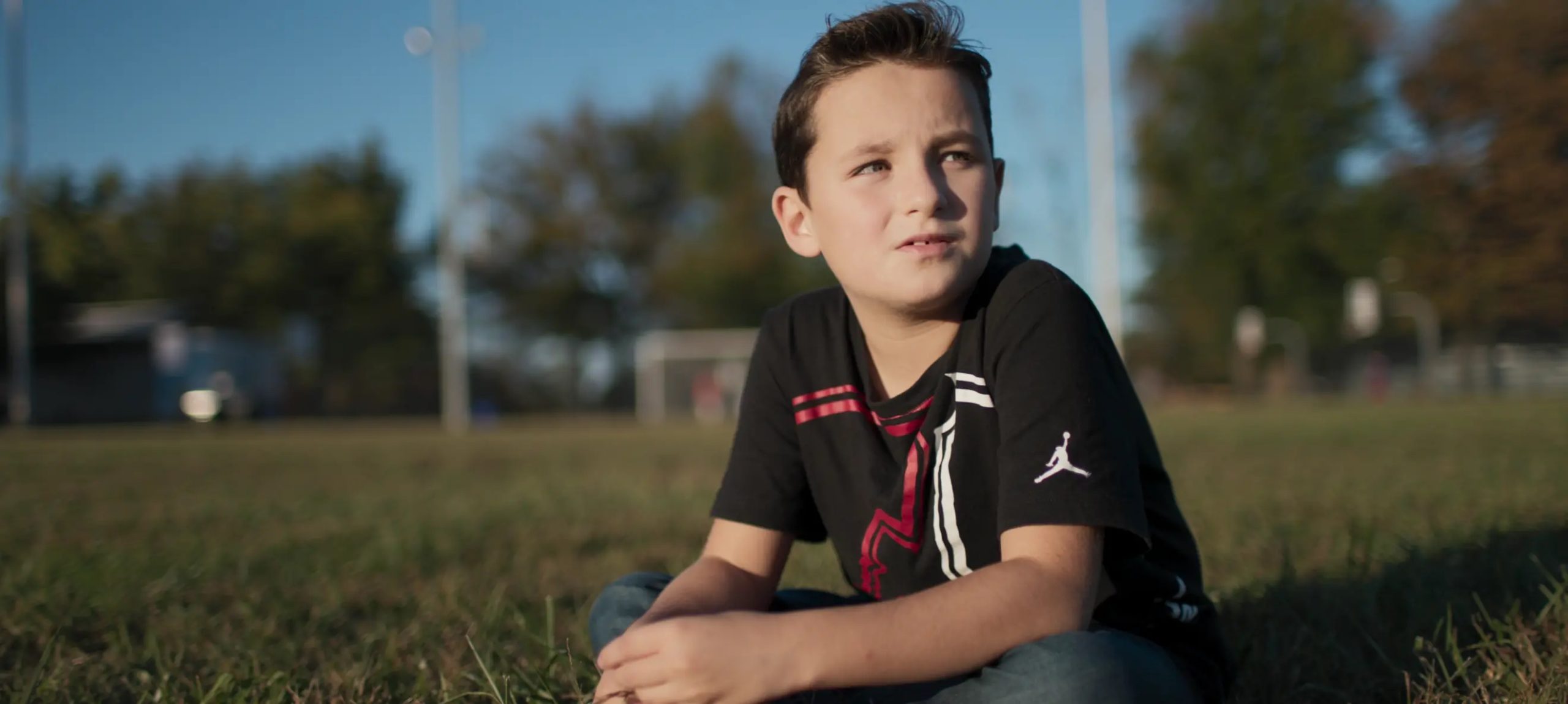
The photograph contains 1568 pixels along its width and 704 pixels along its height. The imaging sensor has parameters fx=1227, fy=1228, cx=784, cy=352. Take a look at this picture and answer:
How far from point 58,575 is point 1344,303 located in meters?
37.3

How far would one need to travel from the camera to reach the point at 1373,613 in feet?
7.65

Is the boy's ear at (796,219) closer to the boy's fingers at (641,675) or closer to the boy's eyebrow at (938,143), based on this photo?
the boy's eyebrow at (938,143)

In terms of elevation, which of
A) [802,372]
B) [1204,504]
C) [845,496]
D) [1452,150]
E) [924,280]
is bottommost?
[1204,504]

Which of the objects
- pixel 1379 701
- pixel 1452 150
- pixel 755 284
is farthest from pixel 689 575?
pixel 755 284

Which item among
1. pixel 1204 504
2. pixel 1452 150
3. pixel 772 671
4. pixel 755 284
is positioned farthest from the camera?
pixel 755 284

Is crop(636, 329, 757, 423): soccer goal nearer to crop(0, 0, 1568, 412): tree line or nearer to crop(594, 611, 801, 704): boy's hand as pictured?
crop(0, 0, 1568, 412): tree line

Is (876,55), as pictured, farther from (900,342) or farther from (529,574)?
(529,574)

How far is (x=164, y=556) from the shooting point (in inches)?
142

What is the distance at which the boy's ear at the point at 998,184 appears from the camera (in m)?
1.66

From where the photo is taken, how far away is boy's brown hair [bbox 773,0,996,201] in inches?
67.7

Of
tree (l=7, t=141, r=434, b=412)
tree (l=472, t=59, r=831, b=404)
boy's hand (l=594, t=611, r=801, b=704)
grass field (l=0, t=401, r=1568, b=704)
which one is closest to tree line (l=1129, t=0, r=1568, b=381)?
tree (l=472, t=59, r=831, b=404)

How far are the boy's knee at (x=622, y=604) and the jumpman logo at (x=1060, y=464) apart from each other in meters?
0.66

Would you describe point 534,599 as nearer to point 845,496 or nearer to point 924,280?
point 845,496

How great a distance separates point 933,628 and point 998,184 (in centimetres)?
68
